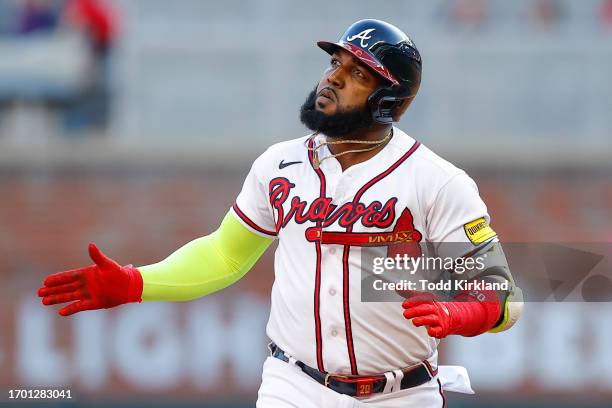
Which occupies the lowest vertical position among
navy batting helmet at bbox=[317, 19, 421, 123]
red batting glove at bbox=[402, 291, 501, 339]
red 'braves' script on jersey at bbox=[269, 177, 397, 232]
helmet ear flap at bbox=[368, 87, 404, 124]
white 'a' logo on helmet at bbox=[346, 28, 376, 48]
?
red batting glove at bbox=[402, 291, 501, 339]

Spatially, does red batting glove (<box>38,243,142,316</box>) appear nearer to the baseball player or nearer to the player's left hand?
the baseball player

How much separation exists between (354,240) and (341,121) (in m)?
0.45

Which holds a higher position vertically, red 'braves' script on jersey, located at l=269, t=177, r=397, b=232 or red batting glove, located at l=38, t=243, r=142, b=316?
red 'braves' script on jersey, located at l=269, t=177, r=397, b=232

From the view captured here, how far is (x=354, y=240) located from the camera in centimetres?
499

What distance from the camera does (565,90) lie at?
10.7 metres

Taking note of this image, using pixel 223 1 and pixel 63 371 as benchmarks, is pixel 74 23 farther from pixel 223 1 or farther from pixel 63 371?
pixel 63 371

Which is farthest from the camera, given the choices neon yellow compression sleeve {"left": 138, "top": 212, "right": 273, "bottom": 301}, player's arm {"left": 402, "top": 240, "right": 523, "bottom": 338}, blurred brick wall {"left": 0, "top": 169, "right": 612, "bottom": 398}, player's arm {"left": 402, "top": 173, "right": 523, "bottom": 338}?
blurred brick wall {"left": 0, "top": 169, "right": 612, "bottom": 398}

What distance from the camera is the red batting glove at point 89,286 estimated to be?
5.11 m

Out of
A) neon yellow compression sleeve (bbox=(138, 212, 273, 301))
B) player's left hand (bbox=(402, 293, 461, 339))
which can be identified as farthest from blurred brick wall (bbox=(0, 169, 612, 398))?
player's left hand (bbox=(402, 293, 461, 339))

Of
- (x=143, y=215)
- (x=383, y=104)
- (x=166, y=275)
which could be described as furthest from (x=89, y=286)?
(x=143, y=215)

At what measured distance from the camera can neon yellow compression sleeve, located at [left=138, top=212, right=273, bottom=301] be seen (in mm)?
5367

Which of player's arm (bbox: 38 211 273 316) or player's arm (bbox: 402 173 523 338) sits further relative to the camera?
player's arm (bbox: 38 211 273 316)

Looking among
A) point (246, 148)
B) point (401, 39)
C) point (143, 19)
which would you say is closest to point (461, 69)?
point (246, 148)

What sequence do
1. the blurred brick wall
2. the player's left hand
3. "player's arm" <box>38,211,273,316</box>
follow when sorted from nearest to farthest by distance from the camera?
the player's left hand < "player's arm" <box>38,211,273,316</box> < the blurred brick wall
